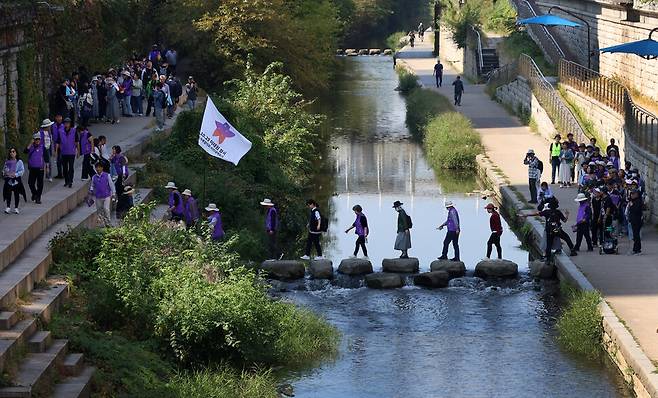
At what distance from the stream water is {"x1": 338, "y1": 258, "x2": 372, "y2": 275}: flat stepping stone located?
0.43m

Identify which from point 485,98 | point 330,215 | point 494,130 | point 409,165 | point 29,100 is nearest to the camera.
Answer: point 29,100

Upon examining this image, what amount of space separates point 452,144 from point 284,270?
58.5ft

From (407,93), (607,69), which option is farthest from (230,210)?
(407,93)

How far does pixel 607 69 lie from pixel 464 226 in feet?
66.8

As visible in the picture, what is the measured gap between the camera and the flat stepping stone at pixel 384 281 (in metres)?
27.5

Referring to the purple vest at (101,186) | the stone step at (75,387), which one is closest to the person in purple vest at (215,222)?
the purple vest at (101,186)

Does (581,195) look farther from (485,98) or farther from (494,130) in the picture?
(485,98)

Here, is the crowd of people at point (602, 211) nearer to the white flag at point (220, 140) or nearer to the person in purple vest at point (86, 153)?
the white flag at point (220, 140)

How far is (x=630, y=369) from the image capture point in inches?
826

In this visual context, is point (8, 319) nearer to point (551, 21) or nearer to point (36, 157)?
point (36, 157)

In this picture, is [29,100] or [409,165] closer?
[29,100]

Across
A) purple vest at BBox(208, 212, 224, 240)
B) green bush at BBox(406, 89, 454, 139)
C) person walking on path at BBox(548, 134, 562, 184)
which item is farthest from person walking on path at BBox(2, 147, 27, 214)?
green bush at BBox(406, 89, 454, 139)

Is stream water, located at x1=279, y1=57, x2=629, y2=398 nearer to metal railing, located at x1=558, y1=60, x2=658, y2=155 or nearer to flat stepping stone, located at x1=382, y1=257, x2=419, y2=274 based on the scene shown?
flat stepping stone, located at x1=382, y1=257, x2=419, y2=274

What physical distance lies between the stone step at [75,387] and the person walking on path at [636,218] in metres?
12.5
